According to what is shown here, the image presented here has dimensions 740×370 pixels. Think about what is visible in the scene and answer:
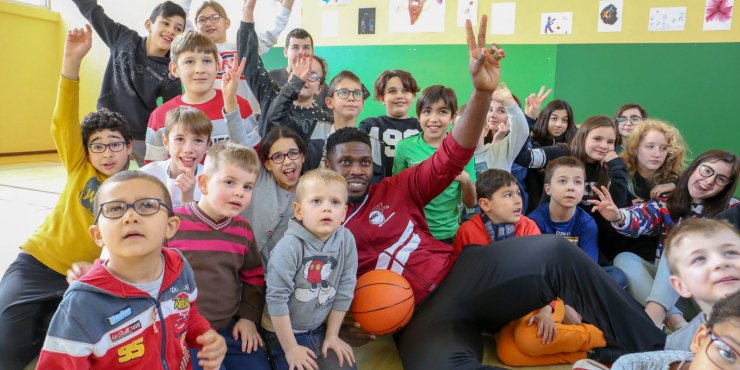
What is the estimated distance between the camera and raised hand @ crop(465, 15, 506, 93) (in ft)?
6.70

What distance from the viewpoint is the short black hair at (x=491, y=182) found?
279cm

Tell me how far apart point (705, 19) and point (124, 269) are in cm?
658

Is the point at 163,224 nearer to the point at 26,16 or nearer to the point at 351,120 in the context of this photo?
the point at 351,120

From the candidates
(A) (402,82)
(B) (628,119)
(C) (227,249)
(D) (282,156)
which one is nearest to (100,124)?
(D) (282,156)

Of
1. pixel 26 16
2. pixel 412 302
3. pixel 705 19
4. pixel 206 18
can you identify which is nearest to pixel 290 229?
pixel 412 302

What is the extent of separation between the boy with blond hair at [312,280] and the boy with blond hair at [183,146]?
2.32ft

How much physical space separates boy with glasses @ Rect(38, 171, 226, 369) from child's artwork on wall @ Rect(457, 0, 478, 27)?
5.95 metres

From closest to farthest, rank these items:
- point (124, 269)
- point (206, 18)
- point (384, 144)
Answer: point (124, 269) < point (384, 144) < point (206, 18)

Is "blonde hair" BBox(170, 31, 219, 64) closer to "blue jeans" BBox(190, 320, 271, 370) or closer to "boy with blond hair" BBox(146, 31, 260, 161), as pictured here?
"boy with blond hair" BBox(146, 31, 260, 161)

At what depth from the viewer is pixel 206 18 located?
4047 millimetres

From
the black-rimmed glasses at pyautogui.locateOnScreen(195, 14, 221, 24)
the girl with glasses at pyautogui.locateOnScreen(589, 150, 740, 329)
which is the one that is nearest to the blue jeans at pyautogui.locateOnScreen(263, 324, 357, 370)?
the girl with glasses at pyautogui.locateOnScreen(589, 150, 740, 329)

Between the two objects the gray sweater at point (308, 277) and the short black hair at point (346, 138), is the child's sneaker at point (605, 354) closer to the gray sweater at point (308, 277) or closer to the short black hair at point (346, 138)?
the gray sweater at point (308, 277)

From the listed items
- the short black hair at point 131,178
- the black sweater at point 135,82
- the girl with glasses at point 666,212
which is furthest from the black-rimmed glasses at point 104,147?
the girl with glasses at point 666,212

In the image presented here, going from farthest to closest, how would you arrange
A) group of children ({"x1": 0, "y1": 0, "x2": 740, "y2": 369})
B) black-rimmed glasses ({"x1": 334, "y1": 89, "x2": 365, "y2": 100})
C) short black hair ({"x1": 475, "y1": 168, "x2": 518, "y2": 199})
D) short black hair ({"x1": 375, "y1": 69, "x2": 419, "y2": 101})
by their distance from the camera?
short black hair ({"x1": 375, "y1": 69, "x2": 419, "y2": 101}), black-rimmed glasses ({"x1": 334, "y1": 89, "x2": 365, "y2": 100}), short black hair ({"x1": 475, "y1": 168, "x2": 518, "y2": 199}), group of children ({"x1": 0, "y1": 0, "x2": 740, "y2": 369})
